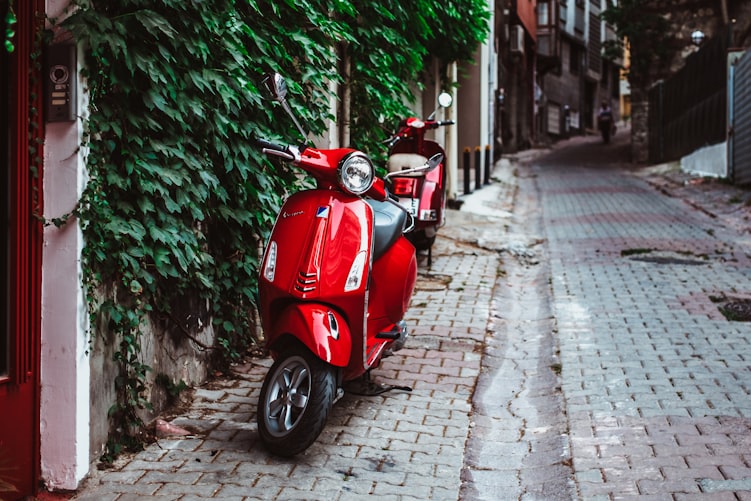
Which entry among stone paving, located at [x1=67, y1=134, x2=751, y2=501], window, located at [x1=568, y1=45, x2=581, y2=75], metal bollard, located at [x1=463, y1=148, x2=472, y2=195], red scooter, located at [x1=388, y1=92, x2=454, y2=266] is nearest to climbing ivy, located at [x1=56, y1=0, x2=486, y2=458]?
stone paving, located at [x1=67, y1=134, x2=751, y2=501]

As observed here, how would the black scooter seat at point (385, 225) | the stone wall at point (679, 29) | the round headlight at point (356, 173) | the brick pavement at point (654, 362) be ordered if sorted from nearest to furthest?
the brick pavement at point (654, 362) < the round headlight at point (356, 173) < the black scooter seat at point (385, 225) < the stone wall at point (679, 29)

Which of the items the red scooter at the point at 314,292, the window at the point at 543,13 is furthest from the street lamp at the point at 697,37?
the red scooter at the point at 314,292

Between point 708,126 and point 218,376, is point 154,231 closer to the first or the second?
point 218,376

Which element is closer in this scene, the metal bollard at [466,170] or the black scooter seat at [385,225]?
the black scooter seat at [385,225]

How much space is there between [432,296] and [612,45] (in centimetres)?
2386

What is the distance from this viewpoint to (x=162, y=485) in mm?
3602

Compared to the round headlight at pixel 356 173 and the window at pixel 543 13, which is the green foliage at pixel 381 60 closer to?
the round headlight at pixel 356 173

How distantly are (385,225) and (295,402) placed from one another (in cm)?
115

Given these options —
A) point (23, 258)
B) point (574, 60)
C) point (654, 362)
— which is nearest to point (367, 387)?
point (654, 362)

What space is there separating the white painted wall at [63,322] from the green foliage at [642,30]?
25951mm

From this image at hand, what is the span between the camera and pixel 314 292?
400 centimetres

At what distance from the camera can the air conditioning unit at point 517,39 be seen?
91.6ft

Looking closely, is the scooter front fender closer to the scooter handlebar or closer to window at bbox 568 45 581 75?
the scooter handlebar

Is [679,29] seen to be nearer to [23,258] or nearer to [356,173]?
[356,173]
